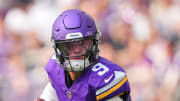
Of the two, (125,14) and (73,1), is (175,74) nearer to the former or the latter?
(125,14)

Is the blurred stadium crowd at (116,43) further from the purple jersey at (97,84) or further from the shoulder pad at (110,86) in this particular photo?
the shoulder pad at (110,86)

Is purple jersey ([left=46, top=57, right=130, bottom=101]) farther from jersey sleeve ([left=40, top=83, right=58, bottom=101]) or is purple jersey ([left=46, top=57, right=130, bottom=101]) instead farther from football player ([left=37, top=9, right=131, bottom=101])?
jersey sleeve ([left=40, top=83, right=58, bottom=101])

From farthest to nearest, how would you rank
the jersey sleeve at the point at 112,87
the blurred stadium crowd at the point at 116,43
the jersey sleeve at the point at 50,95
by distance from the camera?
1. the blurred stadium crowd at the point at 116,43
2. the jersey sleeve at the point at 50,95
3. the jersey sleeve at the point at 112,87

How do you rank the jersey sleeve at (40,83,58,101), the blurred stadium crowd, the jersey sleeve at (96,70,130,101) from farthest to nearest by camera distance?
the blurred stadium crowd → the jersey sleeve at (40,83,58,101) → the jersey sleeve at (96,70,130,101)

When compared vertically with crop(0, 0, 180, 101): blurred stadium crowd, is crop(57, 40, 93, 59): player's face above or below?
above

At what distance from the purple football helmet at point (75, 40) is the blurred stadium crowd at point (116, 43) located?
147cm

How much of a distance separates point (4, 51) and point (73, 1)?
73 centimetres

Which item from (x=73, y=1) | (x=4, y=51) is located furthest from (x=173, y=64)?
(x=4, y=51)

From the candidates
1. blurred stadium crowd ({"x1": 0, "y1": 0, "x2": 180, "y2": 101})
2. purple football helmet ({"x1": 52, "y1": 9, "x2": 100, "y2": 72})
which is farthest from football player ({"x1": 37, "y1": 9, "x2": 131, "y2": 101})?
blurred stadium crowd ({"x1": 0, "y1": 0, "x2": 180, "y2": 101})

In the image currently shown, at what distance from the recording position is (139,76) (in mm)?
3291

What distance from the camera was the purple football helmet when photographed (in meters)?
1.75

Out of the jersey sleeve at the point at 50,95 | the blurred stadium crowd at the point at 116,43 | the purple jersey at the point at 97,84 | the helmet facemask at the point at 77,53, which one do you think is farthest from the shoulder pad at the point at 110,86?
the blurred stadium crowd at the point at 116,43

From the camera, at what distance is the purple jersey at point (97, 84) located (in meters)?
1.69

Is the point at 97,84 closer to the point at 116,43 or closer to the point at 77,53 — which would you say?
the point at 77,53
